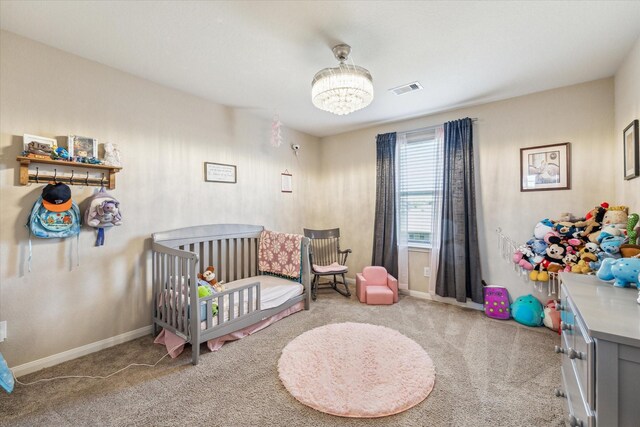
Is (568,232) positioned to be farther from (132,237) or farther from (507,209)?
(132,237)

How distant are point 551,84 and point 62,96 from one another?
4439 millimetres

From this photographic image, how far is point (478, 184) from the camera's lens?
129 inches

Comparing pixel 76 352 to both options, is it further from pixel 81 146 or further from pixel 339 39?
pixel 339 39

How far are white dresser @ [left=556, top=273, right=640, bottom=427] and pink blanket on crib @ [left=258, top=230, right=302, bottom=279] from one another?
2.47 m

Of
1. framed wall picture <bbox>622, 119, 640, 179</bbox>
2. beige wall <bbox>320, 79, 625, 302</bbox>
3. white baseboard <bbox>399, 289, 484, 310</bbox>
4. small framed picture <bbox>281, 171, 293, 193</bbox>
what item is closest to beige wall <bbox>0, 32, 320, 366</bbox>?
small framed picture <bbox>281, 171, 293, 193</bbox>

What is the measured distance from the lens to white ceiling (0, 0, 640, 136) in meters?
1.71

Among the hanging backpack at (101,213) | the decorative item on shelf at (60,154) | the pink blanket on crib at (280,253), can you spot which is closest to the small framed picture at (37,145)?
the decorative item on shelf at (60,154)

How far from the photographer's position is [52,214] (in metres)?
2.04

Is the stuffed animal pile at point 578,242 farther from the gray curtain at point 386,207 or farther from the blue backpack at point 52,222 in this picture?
the blue backpack at point 52,222

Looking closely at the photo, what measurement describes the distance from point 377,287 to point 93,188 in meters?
3.19

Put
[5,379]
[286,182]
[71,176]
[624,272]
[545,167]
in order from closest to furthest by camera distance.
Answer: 1. [624,272]
2. [5,379]
3. [71,176]
4. [545,167]
5. [286,182]

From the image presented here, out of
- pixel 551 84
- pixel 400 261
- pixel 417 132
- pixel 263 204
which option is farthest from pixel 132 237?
pixel 551 84

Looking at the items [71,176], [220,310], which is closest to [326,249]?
[220,310]

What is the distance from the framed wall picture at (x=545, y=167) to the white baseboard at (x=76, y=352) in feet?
13.9
